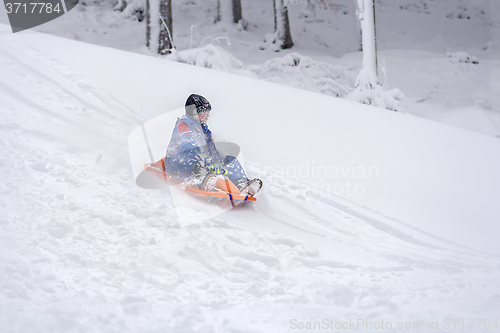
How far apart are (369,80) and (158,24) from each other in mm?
5237

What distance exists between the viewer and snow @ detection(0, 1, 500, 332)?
8.65 feet

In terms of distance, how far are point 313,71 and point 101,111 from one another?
5.72 metres

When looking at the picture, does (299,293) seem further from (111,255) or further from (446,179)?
(446,179)

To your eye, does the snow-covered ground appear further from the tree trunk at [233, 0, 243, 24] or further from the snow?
the snow

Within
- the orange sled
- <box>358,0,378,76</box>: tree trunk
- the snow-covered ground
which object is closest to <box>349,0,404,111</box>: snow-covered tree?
<box>358,0,378,76</box>: tree trunk

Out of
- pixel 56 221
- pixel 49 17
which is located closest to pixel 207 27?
pixel 49 17

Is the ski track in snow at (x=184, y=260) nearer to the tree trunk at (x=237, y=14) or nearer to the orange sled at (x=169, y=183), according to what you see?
the orange sled at (x=169, y=183)

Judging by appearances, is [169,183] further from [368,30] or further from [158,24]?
[158,24]

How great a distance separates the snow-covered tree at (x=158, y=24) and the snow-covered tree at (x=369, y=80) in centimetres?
444

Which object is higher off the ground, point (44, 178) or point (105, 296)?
point (44, 178)

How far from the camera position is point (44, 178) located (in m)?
4.05

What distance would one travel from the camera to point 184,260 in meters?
3.13

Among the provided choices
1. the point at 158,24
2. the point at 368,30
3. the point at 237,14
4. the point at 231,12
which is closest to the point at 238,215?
the point at 368,30

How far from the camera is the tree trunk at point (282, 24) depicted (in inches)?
473
